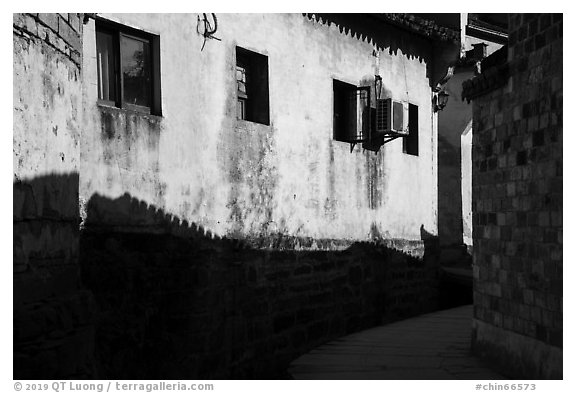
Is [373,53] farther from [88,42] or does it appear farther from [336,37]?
[88,42]

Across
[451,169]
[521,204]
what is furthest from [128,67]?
[451,169]

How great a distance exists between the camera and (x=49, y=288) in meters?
5.89

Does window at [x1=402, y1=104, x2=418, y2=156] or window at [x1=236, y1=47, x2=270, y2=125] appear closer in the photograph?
window at [x1=236, y1=47, x2=270, y2=125]

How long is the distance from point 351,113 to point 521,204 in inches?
200

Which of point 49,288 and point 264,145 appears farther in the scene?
point 264,145

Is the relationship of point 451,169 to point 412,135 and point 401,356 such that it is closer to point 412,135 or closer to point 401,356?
point 412,135

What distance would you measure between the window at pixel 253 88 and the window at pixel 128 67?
1660 millimetres

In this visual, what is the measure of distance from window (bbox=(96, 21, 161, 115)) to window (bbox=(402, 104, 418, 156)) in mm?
6260

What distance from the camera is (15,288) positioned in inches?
212

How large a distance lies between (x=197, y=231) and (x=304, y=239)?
2.36m

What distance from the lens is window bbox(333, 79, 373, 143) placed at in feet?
40.6

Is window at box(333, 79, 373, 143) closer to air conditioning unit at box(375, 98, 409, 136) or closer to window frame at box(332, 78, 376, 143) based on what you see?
window frame at box(332, 78, 376, 143)

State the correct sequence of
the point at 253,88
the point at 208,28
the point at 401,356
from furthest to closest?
the point at 253,88 < the point at 208,28 < the point at 401,356

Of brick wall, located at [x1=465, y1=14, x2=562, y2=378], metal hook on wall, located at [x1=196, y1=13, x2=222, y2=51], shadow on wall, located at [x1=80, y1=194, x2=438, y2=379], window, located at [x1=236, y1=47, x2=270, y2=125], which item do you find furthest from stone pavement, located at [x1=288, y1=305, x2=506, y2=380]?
metal hook on wall, located at [x1=196, y1=13, x2=222, y2=51]
